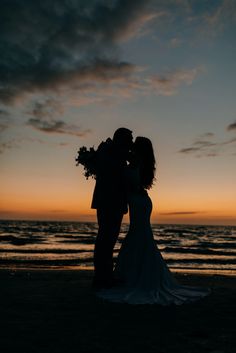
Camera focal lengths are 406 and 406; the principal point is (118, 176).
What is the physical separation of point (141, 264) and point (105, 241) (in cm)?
76

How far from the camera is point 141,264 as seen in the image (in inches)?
283

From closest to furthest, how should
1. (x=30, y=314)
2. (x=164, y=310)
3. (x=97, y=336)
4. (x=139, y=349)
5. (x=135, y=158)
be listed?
(x=139, y=349), (x=97, y=336), (x=30, y=314), (x=164, y=310), (x=135, y=158)

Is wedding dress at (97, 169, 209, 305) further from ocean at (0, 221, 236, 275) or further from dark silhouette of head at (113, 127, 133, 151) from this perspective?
ocean at (0, 221, 236, 275)

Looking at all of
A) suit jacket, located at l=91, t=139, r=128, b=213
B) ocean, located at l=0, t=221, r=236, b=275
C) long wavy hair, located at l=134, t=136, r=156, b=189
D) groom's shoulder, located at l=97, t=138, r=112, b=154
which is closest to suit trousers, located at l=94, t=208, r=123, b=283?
suit jacket, located at l=91, t=139, r=128, b=213

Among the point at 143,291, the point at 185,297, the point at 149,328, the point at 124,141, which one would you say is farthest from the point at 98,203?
the point at 149,328

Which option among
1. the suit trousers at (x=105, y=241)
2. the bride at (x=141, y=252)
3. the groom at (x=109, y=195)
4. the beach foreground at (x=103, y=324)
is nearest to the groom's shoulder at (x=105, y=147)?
the groom at (x=109, y=195)

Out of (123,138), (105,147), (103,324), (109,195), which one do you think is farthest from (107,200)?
(103,324)

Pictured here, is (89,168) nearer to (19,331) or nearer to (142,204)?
(142,204)

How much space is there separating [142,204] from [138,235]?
1.88 ft

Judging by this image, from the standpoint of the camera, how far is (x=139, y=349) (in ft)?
12.5

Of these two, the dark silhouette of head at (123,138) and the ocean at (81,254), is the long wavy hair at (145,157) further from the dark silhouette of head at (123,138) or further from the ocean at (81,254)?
the ocean at (81,254)

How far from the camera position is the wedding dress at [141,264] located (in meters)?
6.82

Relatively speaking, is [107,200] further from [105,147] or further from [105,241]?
[105,147]

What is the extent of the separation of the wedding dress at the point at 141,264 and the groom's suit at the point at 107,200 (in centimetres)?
21
